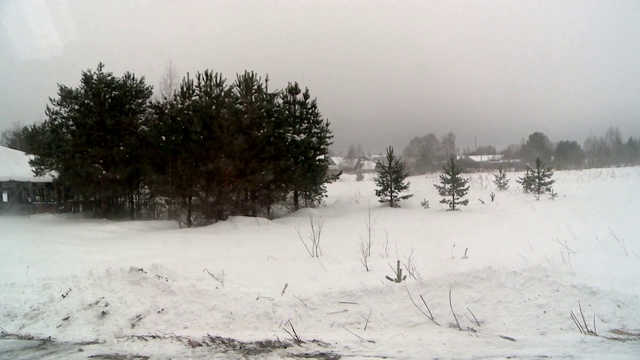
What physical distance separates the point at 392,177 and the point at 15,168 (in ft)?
77.2

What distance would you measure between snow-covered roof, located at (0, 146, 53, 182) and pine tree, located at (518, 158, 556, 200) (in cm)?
2534

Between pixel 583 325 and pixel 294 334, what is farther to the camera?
pixel 294 334

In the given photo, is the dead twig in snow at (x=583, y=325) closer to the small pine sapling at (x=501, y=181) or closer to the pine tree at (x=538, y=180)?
the pine tree at (x=538, y=180)

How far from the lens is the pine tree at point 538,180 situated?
741 inches

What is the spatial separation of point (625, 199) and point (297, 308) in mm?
15440

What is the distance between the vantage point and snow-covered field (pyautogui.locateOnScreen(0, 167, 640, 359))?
4832 mm

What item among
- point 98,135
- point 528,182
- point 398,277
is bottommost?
point 398,277

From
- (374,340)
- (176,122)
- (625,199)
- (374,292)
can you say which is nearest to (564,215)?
(625,199)

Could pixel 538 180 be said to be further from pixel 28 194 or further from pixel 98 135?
pixel 28 194

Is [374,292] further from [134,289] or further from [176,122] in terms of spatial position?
[176,122]


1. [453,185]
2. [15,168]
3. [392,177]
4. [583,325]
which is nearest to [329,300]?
[583,325]

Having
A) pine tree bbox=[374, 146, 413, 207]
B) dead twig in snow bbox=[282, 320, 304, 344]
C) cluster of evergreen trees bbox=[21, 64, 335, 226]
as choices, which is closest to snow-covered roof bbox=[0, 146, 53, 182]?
cluster of evergreen trees bbox=[21, 64, 335, 226]

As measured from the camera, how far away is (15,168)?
2436cm

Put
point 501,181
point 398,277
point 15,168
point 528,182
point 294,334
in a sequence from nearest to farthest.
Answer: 1. point 294,334
2. point 398,277
3. point 528,182
4. point 501,181
5. point 15,168
